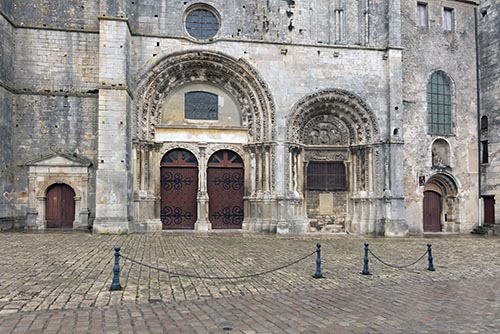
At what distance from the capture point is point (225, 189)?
58.7 feet

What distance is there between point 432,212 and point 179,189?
1144 centimetres

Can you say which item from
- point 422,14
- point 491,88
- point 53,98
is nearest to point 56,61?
point 53,98

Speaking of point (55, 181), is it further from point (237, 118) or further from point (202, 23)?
point (202, 23)

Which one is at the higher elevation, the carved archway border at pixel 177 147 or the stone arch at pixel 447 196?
the carved archway border at pixel 177 147

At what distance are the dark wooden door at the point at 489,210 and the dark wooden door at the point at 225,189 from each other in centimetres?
1136

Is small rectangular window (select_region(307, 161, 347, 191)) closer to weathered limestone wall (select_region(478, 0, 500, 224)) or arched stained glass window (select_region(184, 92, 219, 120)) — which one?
arched stained glass window (select_region(184, 92, 219, 120))

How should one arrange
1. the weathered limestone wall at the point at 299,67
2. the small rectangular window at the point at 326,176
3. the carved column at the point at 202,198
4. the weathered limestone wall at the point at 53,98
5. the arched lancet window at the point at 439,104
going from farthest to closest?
1. the arched lancet window at the point at 439,104
2. the small rectangular window at the point at 326,176
3. the carved column at the point at 202,198
4. the weathered limestone wall at the point at 299,67
5. the weathered limestone wall at the point at 53,98

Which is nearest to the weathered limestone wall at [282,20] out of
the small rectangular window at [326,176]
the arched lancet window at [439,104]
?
the arched lancet window at [439,104]

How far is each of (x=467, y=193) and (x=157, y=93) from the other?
1445cm

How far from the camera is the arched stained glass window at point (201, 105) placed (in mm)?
17844

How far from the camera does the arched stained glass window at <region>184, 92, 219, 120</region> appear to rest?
58.5 ft

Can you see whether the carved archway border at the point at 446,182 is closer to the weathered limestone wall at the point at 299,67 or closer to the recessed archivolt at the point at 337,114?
the weathered limestone wall at the point at 299,67

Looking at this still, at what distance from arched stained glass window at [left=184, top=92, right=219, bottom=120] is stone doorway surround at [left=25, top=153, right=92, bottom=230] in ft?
14.7

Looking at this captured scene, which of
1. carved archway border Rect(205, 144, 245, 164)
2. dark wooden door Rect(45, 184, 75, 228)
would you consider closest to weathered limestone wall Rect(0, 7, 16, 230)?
dark wooden door Rect(45, 184, 75, 228)
